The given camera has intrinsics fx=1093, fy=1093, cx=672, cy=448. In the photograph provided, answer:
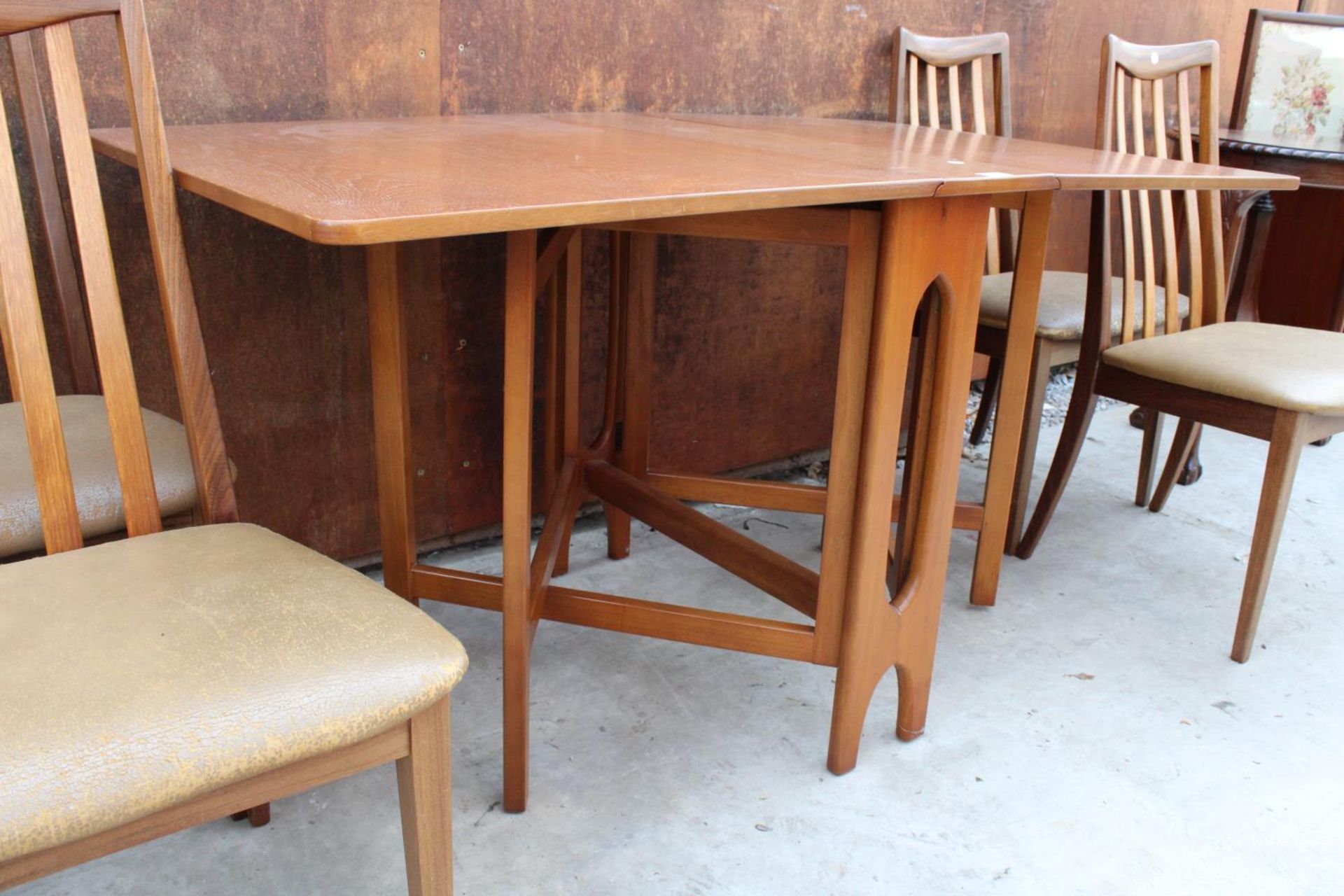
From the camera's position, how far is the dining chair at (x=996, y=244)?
88.3 inches

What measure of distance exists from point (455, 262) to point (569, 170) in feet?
2.91

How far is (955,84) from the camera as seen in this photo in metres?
2.55

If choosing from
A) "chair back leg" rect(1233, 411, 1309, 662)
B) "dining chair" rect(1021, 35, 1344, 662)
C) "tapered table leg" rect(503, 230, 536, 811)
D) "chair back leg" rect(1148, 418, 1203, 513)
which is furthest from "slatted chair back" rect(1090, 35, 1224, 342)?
"tapered table leg" rect(503, 230, 536, 811)

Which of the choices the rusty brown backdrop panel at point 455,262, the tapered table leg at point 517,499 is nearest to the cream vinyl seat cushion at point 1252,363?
the rusty brown backdrop panel at point 455,262

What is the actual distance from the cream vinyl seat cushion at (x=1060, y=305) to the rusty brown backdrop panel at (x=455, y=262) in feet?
1.58

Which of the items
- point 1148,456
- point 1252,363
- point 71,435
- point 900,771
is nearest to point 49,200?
point 71,435

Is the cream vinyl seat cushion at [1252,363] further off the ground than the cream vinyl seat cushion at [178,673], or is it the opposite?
the cream vinyl seat cushion at [178,673]

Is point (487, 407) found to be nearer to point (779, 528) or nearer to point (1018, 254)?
point (779, 528)

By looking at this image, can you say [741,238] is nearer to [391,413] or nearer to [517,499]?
[517,499]

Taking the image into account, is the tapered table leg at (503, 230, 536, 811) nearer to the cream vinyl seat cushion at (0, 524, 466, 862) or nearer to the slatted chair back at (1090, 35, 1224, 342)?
the cream vinyl seat cushion at (0, 524, 466, 862)

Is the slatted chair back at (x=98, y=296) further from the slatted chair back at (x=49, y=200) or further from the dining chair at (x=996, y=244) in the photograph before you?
the dining chair at (x=996, y=244)

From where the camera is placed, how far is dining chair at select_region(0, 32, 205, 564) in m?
1.21

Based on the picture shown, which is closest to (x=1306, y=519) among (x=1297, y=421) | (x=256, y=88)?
(x=1297, y=421)

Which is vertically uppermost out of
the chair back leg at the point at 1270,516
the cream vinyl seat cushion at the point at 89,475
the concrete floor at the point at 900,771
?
the cream vinyl seat cushion at the point at 89,475
